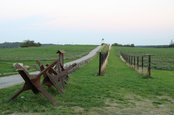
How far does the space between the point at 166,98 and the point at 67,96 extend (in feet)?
10.7

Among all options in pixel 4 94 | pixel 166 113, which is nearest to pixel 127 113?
pixel 166 113

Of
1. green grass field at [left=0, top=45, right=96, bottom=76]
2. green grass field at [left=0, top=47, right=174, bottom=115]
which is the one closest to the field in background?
green grass field at [left=0, top=45, right=96, bottom=76]

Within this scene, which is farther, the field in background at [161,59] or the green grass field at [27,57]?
the field in background at [161,59]

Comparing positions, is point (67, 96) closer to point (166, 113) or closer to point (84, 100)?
point (84, 100)

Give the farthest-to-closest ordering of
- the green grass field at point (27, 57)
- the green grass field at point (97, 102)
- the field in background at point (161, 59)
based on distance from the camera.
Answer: the field in background at point (161, 59) → the green grass field at point (27, 57) → the green grass field at point (97, 102)

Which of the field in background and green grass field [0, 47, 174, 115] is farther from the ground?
green grass field [0, 47, 174, 115]

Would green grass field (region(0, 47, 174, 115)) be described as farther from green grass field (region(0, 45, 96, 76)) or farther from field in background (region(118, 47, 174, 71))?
field in background (region(118, 47, 174, 71))

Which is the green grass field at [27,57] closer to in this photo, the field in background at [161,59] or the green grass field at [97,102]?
the field in background at [161,59]

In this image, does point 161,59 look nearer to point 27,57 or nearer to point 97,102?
point 27,57

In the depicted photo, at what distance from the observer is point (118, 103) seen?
11.7m

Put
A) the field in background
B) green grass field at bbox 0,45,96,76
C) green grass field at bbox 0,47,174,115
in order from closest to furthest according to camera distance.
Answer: green grass field at bbox 0,47,174,115 → green grass field at bbox 0,45,96,76 → the field in background

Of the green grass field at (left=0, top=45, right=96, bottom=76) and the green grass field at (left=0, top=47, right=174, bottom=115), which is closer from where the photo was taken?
the green grass field at (left=0, top=47, right=174, bottom=115)

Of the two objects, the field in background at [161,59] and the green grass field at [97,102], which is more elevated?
the green grass field at [97,102]

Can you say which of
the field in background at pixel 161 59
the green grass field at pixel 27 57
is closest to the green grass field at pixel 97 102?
the green grass field at pixel 27 57
